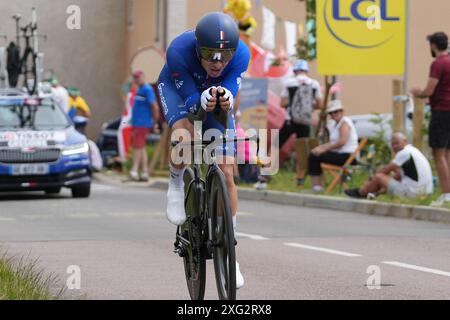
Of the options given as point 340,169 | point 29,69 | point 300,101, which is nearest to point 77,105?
point 29,69

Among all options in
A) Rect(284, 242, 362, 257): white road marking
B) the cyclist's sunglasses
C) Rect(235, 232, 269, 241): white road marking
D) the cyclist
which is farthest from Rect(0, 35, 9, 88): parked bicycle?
the cyclist's sunglasses

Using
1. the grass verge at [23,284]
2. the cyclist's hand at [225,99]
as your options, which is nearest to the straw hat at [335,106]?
the grass verge at [23,284]

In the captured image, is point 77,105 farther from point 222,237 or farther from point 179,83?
point 222,237

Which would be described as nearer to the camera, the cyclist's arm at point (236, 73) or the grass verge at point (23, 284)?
the grass verge at point (23, 284)

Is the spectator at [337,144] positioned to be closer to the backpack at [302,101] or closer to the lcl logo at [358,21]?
the lcl logo at [358,21]

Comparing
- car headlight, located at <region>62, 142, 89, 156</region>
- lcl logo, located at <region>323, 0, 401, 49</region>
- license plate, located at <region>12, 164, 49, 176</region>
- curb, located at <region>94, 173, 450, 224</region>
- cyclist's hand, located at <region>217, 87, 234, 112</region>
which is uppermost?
lcl logo, located at <region>323, 0, 401, 49</region>

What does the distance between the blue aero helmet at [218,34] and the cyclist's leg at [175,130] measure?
0.70m

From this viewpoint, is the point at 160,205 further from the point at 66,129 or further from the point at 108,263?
the point at 108,263

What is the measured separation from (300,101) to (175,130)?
12.6 m

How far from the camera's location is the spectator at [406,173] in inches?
669

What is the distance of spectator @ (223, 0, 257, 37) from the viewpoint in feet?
80.7

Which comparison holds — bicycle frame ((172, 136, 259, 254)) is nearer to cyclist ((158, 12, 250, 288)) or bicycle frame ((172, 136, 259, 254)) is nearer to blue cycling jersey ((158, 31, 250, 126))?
cyclist ((158, 12, 250, 288))

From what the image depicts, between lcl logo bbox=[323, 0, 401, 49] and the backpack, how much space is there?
4.05ft

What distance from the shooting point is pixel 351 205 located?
18047 mm
